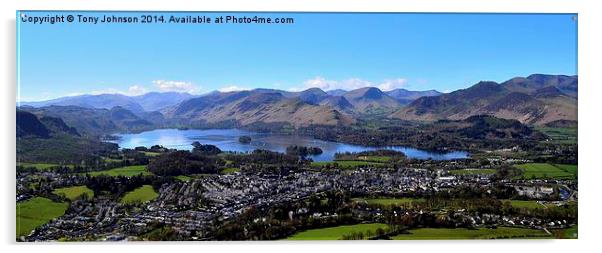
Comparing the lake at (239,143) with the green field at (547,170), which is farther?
the lake at (239,143)

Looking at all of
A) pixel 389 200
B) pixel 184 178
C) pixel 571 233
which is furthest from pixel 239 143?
pixel 571 233

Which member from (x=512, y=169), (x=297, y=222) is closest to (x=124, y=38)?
(x=297, y=222)

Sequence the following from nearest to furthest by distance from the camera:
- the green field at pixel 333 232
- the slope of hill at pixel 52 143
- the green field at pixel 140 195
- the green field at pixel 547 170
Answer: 1. the slope of hill at pixel 52 143
2. the green field at pixel 333 232
3. the green field at pixel 140 195
4. the green field at pixel 547 170

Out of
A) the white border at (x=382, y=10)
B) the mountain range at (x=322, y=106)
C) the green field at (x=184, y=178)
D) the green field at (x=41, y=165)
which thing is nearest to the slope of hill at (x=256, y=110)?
the mountain range at (x=322, y=106)

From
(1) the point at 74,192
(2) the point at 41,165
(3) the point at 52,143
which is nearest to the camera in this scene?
(2) the point at 41,165

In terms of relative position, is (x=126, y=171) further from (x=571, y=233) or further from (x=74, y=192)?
(x=571, y=233)

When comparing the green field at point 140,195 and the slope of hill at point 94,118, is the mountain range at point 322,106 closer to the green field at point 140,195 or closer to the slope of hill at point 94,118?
the slope of hill at point 94,118

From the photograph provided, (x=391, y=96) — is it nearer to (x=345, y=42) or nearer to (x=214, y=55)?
(x=345, y=42)

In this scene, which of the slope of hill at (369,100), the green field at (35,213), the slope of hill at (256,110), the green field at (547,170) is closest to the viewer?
the green field at (35,213)
